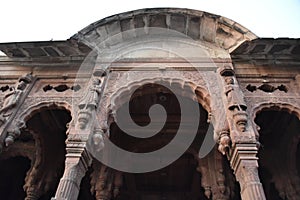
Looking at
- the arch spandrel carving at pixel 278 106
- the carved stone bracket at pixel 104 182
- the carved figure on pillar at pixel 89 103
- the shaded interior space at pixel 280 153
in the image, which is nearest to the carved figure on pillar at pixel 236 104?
the arch spandrel carving at pixel 278 106

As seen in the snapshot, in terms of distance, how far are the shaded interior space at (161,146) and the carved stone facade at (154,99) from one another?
5cm

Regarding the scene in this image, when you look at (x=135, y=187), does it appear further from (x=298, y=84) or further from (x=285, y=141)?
(x=298, y=84)

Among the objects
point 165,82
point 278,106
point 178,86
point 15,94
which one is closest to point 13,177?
point 15,94

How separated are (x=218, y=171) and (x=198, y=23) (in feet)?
13.8

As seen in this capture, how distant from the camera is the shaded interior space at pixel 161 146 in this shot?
8.33m

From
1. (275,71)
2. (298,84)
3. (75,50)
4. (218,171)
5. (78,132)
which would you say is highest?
(75,50)

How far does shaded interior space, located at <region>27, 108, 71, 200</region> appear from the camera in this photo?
27.7 ft

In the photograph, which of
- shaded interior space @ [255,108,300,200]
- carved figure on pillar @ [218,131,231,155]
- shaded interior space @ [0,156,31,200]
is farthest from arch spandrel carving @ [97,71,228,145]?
shaded interior space @ [0,156,31,200]

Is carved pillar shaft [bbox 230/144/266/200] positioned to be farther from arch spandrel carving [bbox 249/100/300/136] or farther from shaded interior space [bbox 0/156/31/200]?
shaded interior space [bbox 0/156/31/200]

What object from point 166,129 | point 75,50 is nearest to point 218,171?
point 166,129

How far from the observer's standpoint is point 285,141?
8305 millimetres

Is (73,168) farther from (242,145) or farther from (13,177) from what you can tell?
(13,177)

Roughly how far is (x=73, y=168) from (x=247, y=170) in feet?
9.97

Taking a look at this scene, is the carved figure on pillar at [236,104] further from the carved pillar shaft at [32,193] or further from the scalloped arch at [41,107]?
the carved pillar shaft at [32,193]
